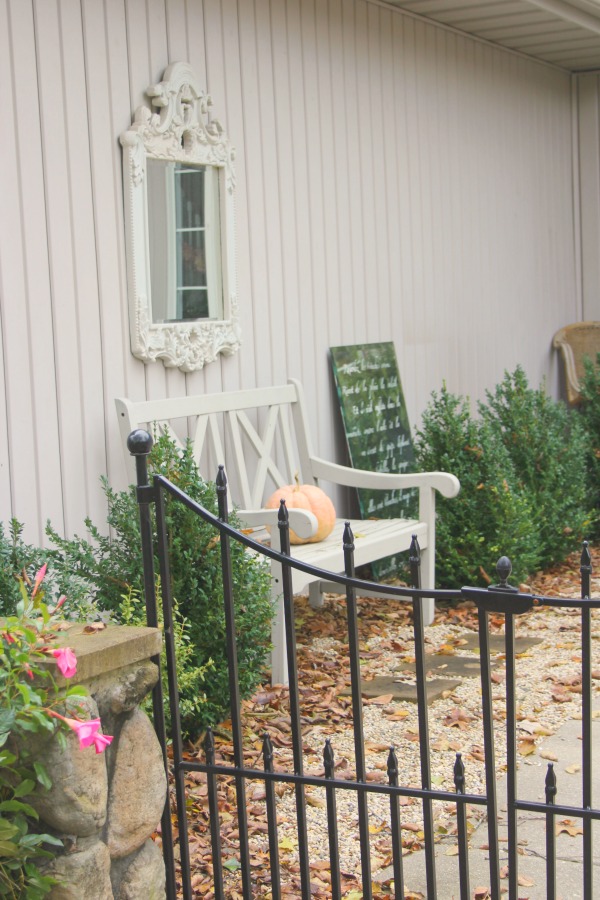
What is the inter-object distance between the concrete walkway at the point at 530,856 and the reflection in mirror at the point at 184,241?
3.02 metres

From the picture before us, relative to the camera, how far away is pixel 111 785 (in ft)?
9.12

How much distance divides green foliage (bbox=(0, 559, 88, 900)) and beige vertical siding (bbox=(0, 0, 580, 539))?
253 cm

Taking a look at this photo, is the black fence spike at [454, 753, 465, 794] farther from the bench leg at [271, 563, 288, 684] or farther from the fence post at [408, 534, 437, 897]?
the bench leg at [271, 563, 288, 684]

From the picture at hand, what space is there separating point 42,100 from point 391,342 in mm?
3335

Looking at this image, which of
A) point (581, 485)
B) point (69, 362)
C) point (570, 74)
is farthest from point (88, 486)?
point (570, 74)

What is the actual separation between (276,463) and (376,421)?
94 cm

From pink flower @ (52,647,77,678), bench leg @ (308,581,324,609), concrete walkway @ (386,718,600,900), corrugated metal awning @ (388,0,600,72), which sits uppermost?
corrugated metal awning @ (388,0,600,72)

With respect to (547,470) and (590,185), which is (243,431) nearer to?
(547,470)

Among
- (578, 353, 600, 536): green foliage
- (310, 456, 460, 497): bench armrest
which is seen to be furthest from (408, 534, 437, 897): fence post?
(578, 353, 600, 536): green foliage

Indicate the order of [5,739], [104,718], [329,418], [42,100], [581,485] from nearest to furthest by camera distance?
[5,739] → [104,718] → [42,100] → [329,418] → [581,485]

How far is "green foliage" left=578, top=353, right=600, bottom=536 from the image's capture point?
8.70 meters

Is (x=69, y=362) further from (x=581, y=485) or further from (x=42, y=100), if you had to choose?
(x=581, y=485)

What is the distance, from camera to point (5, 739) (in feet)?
8.03

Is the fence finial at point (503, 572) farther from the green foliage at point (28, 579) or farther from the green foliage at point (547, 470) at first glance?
the green foliage at point (547, 470)
